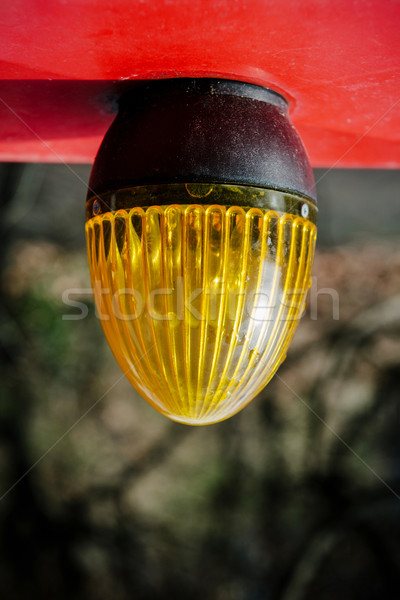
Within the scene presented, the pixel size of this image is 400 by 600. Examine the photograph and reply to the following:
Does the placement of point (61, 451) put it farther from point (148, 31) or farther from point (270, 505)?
point (148, 31)

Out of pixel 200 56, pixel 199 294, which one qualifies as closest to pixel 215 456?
pixel 199 294

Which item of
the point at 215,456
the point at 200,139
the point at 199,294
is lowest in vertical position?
Result: the point at 215,456

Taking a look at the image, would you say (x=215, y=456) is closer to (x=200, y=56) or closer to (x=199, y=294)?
(x=199, y=294)

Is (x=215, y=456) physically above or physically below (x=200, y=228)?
below

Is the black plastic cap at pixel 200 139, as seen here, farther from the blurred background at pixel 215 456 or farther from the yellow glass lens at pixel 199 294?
the blurred background at pixel 215 456

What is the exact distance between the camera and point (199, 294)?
0.42 metres

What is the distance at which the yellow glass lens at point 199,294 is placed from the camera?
415 mm

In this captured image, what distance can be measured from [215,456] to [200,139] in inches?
46.5

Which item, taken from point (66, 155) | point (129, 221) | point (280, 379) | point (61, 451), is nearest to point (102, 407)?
point (61, 451)

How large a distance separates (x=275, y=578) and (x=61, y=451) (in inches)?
25.7

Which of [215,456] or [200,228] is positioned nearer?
[200,228]

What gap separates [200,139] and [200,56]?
0.06 meters

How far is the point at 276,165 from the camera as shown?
0.42 metres

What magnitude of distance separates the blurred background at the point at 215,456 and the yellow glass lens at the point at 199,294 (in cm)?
102
